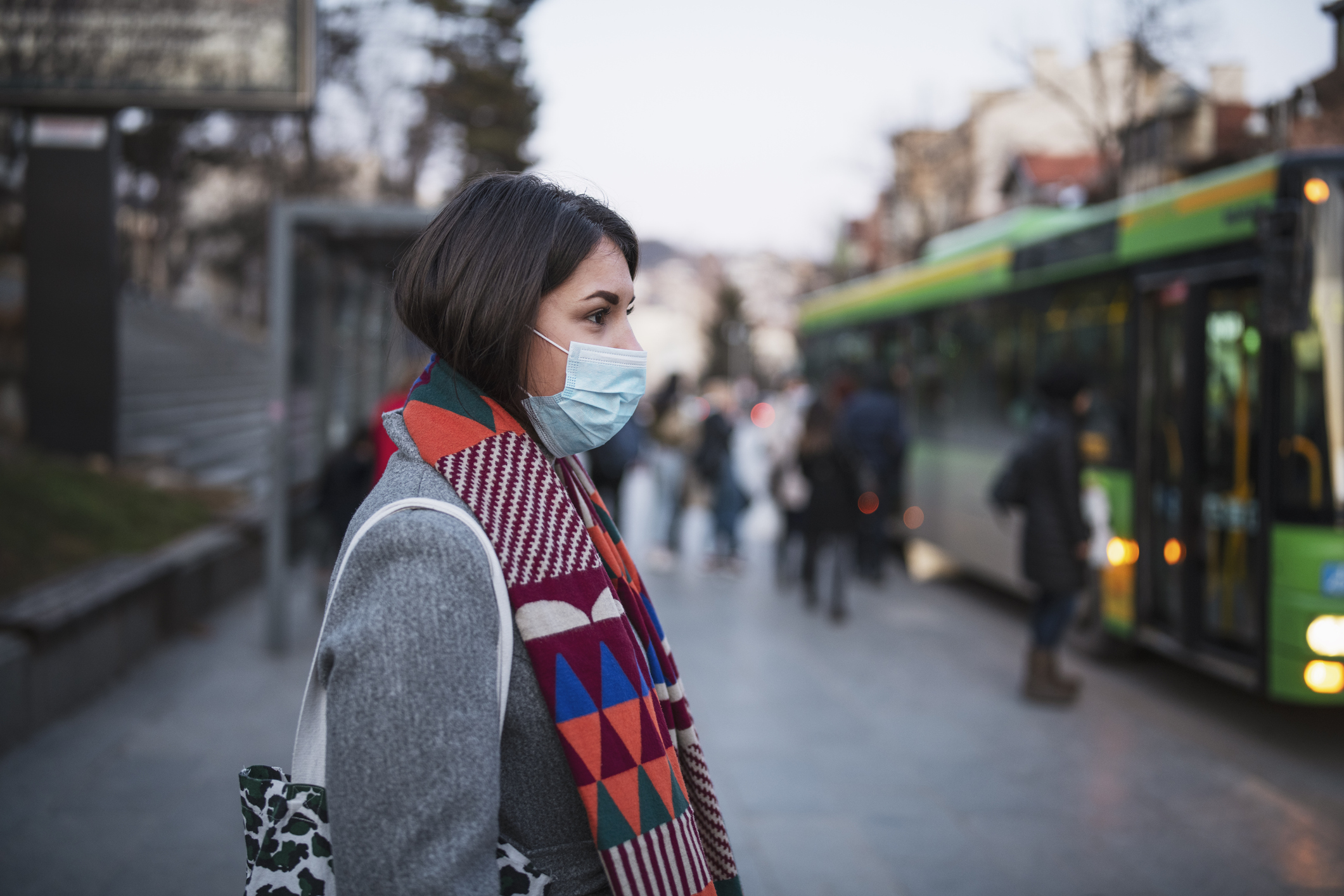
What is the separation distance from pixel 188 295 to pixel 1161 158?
60.1 meters

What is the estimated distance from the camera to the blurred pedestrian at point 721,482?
38.3ft

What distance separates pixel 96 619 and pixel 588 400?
5814mm

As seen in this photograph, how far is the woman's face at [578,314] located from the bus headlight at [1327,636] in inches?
208

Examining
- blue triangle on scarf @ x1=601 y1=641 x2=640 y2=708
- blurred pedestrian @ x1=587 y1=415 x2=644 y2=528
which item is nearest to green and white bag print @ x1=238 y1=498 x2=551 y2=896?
blue triangle on scarf @ x1=601 y1=641 x2=640 y2=708

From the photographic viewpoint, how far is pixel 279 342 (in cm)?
784

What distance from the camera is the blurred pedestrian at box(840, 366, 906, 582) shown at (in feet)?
36.0

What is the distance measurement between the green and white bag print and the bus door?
18.3 feet

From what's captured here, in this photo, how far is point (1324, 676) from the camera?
564cm

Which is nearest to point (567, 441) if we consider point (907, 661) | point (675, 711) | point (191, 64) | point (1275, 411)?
point (675, 711)

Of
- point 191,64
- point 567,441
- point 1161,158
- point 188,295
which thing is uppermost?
point 188,295

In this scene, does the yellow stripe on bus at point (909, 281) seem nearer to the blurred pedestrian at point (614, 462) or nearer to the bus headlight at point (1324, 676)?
the blurred pedestrian at point (614, 462)

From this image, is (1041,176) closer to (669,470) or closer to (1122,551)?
(669,470)

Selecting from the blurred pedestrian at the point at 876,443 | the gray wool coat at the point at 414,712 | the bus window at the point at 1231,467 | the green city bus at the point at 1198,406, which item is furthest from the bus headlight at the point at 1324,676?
the gray wool coat at the point at 414,712

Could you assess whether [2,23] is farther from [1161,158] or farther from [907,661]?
[1161,158]
